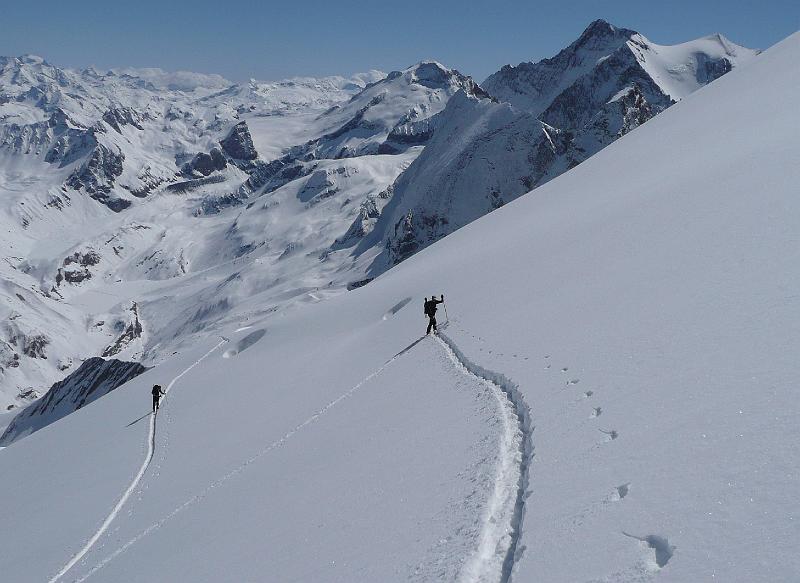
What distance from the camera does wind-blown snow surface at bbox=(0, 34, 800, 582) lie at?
23.3 ft

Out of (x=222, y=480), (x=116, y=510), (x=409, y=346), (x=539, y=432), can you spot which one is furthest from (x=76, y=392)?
(x=539, y=432)

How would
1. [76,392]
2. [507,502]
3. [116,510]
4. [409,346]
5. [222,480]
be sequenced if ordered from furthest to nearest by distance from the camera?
[76,392]
[409,346]
[116,510]
[222,480]
[507,502]

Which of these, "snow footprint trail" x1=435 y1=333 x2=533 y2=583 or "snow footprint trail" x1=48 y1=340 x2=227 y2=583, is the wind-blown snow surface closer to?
"snow footprint trail" x1=435 y1=333 x2=533 y2=583

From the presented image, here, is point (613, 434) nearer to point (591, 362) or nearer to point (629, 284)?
point (591, 362)

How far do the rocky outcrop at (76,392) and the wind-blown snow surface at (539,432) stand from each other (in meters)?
55.1

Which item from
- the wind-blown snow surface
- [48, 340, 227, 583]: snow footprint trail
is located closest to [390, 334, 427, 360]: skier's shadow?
the wind-blown snow surface

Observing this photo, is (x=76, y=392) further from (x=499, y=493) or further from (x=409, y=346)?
(x=499, y=493)

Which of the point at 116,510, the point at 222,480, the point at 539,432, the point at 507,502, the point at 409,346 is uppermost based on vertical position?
the point at 409,346

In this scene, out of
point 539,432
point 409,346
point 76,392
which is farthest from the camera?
point 76,392

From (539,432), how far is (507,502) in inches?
85.5

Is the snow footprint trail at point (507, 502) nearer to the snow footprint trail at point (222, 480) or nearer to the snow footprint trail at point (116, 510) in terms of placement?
the snow footprint trail at point (222, 480)

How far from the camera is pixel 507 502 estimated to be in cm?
912

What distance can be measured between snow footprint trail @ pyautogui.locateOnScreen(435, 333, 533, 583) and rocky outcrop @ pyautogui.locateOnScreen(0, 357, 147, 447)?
7843cm

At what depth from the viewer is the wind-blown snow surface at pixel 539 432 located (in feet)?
23.3
